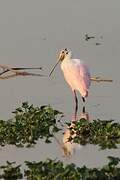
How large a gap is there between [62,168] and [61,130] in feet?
8.16

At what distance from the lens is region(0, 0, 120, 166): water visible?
10844mm

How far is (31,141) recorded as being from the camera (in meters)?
10.9

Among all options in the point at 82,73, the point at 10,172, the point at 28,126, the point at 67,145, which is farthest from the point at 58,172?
the point at 82,73

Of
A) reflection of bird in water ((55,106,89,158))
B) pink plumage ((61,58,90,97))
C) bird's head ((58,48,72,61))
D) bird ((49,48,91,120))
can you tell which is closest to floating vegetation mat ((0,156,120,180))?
reflection of bird in water ((55,106,89,158))

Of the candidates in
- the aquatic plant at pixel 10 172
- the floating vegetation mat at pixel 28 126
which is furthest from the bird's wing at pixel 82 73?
the aquatic plant at pixel 10 172

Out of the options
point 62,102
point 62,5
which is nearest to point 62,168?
point 62,102

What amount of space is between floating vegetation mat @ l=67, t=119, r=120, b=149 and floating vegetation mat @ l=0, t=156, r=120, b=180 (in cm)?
138

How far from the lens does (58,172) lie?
8.91 metres

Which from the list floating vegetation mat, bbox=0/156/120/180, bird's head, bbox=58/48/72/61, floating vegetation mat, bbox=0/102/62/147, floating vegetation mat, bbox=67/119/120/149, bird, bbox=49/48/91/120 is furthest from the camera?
bird's head, bbox=58/48/72/61

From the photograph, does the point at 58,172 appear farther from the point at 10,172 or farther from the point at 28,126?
the point at 28,126

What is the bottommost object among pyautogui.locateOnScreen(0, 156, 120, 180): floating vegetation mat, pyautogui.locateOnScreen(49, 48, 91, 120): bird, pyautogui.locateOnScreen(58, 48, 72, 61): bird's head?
pyautogui.locateOnScreen(0, 156, 120, 180): floating vegetation mat

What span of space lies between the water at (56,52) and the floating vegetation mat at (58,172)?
2.66 ft

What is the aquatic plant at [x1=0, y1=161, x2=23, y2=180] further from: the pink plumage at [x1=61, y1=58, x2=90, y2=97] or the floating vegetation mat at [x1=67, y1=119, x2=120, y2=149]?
the pink plumage at [x1=61, y1=58, x2=90, y2=97]

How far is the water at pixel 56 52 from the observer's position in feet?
35.6
